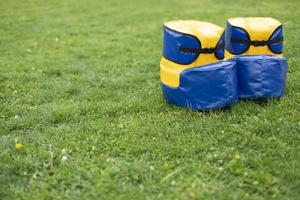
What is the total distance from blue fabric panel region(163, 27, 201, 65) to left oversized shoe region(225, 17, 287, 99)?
20.2 inches

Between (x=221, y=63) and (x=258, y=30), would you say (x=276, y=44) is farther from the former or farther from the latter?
(x=221, y=63)

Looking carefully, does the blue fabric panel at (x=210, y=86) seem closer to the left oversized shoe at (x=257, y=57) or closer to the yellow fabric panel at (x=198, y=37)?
the yellow fabric panel at (x=198, y=37)

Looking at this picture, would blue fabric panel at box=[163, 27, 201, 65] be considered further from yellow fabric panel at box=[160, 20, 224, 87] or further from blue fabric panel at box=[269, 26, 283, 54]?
blue fabric panel at box=[269, 26, 283, 54]


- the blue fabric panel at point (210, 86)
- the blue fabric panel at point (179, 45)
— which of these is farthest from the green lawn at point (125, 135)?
the blue fabric panel at point (179, 45)

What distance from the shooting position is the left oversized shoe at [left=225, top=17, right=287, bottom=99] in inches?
182

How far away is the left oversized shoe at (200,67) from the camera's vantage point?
4352 mm

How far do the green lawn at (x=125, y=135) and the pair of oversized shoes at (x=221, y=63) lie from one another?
0.17m

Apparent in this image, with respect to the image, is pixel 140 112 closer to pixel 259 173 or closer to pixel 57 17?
pixel 259 173

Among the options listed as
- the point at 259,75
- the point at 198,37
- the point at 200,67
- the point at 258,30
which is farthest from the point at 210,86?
the point at 258,30

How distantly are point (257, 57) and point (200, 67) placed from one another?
0.70 meters

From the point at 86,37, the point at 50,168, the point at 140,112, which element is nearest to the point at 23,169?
the point at 50,168

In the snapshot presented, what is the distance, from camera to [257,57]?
15.3 feet

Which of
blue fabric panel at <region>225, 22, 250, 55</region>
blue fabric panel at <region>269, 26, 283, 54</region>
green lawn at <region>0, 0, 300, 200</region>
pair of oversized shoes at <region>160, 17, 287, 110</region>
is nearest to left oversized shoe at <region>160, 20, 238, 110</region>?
pair of oversized shoes at <region>160, 17, 287, 110</region>

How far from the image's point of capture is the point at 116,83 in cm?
561
